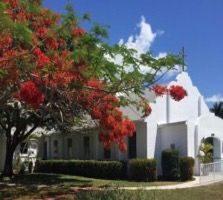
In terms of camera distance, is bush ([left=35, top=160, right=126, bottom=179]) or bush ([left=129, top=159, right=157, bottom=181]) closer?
bush ([left=129, top=159, right=157, bottom=181])

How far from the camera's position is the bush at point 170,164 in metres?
28.7

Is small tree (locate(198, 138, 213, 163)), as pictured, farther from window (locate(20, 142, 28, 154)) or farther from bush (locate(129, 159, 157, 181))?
window (locate(20, 142, 28, 154))

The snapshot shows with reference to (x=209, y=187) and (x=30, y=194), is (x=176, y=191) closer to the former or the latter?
(x=209, y=187)

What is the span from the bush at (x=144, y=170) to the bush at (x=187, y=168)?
1.48 m

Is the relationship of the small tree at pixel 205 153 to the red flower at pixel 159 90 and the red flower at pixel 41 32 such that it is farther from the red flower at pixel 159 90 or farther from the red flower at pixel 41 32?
the red flower at pixel 41 32

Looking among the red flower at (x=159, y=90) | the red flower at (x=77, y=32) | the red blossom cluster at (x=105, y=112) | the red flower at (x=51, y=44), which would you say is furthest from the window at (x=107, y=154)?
the red flower at (x=51, y=44)

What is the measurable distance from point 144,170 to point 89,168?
179 inches

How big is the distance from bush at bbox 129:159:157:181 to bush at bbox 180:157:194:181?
1.48 m

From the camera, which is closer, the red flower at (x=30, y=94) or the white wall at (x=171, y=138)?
the red flower at (x=30, y=94)

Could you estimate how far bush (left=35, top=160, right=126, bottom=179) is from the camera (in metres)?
30.1

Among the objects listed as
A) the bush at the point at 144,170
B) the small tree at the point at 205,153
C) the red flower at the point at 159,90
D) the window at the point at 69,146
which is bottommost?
the bush at the point at 144,170

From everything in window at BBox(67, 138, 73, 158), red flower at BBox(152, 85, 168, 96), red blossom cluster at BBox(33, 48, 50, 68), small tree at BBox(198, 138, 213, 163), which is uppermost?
red blossom cluster at BBox(33, 48, 50, 68)

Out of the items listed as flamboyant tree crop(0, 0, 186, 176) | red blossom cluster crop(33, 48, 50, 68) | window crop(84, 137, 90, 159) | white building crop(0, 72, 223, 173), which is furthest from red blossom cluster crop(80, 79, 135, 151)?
window crop(84, 137, 90, 159)

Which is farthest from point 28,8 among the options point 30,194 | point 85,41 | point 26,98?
point 30,194
